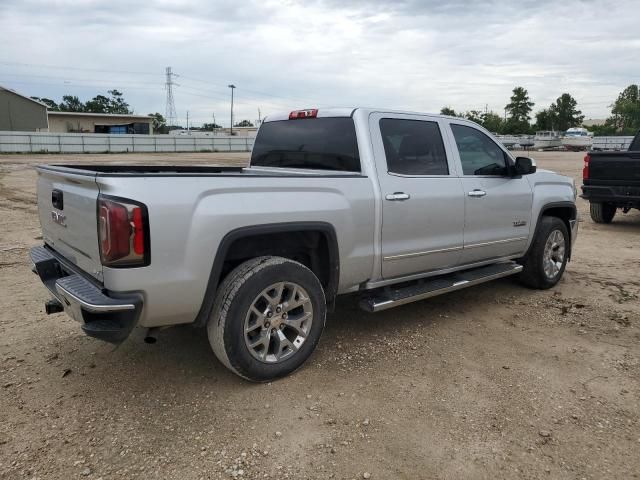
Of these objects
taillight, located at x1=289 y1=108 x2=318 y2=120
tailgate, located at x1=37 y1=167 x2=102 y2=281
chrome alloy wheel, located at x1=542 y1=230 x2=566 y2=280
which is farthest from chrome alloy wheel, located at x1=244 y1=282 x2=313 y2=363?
chrome alloy wheel, located at x1=542 y1=230 x2=566 y2=280

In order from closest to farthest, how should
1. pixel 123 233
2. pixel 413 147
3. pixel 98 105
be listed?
pixel 123 233 → pixel 413 147 → pixel 98 105

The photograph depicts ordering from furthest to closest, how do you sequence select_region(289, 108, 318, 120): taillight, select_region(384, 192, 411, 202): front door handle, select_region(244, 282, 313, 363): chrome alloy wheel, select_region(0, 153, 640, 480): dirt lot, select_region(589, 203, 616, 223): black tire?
select_region(589, 203, 616, 223): black tire < select_region(289, 108, 318, 120): taillight < select_region(384, 192, 411, 202): front door handle < select_region(244, 282, 313, 363): chrome alloy wheel < select_region(0, 153, 640, 480): dirt lot

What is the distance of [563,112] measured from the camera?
3954 inches

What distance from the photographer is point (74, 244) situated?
11.0 feet

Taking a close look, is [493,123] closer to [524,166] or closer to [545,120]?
[545,120]

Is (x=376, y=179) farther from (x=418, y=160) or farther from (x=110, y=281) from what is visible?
(x=110, y=281)

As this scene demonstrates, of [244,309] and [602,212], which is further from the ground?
[244,309]

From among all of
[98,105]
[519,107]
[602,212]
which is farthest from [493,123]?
[602,212]

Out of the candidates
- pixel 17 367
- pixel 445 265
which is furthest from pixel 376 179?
pixel 17 367

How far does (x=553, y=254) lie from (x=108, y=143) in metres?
41.0

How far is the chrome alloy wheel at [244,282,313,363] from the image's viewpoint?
11.4 ft

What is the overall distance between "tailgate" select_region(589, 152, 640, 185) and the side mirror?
17.8 ft

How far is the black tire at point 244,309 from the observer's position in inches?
130

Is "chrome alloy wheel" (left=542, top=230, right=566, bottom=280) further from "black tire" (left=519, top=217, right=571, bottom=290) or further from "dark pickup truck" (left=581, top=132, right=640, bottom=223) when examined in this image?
"dark pickup truck" (left=581, top=132, right=640, bottom=223)
